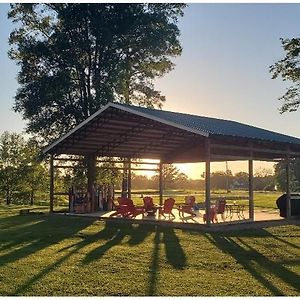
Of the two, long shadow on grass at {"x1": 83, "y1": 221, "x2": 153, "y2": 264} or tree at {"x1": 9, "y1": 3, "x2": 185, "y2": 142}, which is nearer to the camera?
long shadow on grass at {"x1": 83, "y1": 221, "x2": 153, "y2": 264}

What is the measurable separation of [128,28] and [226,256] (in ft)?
57.0

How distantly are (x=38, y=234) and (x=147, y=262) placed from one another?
500cm

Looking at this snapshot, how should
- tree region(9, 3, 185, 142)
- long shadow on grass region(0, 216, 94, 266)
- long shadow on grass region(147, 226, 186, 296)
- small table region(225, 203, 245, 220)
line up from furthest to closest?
tree region(9, 3, 185, 142) → small table region(225, 203, 245, 220) → long shadow on grass region(0, 216, 94, 266) → long shadow on grass region(147, 226, 186, 296)

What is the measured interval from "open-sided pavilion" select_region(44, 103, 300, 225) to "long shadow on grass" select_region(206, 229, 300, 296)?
6.12ft

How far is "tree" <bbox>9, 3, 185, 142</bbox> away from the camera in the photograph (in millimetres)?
24312

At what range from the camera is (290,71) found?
26438mm

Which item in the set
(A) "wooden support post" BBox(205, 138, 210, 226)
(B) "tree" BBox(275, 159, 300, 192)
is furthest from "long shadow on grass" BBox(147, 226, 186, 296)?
(B) "tree" BBox(275, 159, 300, 192)

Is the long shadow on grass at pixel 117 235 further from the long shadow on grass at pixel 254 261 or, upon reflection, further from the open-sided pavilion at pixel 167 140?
the open-sided pavilion at pixel 167 140

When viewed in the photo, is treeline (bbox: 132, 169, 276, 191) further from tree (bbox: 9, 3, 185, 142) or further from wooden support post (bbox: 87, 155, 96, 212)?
wooden support post (bbox: 87, 155, 96, 212)

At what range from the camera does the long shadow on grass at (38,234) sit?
389 inches

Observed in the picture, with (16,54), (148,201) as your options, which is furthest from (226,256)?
(16,54)

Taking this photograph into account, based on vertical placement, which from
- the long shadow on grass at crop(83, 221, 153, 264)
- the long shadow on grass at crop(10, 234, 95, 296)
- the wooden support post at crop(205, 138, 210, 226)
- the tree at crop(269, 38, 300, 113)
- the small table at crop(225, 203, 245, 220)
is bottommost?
the long shadow on grass at crop(10, 234, 95, 296)

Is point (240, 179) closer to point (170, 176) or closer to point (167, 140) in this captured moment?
point (170, 176)

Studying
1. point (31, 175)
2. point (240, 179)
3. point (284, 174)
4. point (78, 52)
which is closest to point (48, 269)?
point (78, 52)
